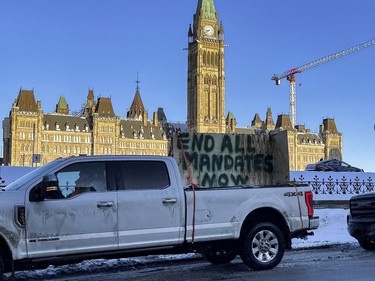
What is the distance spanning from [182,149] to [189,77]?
152m

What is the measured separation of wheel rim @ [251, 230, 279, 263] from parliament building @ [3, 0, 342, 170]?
116m

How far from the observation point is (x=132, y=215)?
24.8 feet

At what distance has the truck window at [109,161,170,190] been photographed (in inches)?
303

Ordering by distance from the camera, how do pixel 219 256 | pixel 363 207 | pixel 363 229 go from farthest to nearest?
pixel 363 207
pixel 363 229
pixel 219 256

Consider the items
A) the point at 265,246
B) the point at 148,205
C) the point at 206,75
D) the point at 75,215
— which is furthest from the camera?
the point at 206,75

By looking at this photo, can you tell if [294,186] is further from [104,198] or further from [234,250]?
[104,198]


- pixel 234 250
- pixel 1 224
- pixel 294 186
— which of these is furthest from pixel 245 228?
pixel 1 224

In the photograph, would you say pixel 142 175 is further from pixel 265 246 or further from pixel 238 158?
pixel 238 158

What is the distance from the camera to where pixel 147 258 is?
34.2ft

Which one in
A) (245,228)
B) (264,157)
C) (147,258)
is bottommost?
(147,258)

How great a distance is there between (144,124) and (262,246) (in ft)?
474

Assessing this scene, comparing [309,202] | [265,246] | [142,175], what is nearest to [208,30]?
[309,202]

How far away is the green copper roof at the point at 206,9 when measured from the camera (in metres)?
162

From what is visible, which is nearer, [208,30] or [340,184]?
[340,184]
